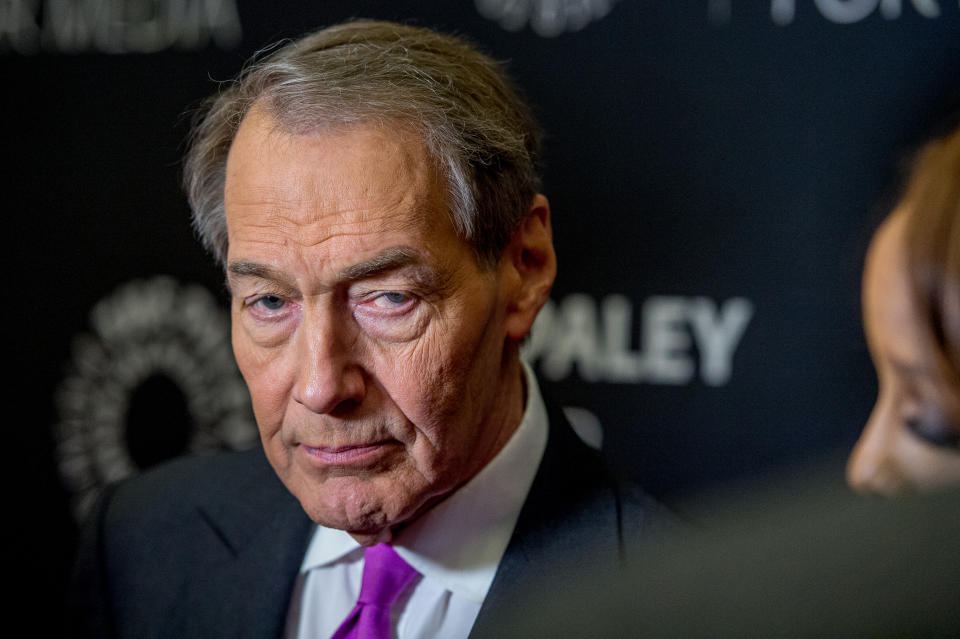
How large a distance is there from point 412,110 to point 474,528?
62cm

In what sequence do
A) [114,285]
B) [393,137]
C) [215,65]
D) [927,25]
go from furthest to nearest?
[114,285], [215,65], [927,25], [393,137]

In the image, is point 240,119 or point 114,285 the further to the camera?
point 114,285

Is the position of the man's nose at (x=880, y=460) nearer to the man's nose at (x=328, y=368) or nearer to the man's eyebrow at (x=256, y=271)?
the man's nose at (x=328, y=368)

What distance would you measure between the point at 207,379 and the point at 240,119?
121 centimetres

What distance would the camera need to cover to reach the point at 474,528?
1.33 metres

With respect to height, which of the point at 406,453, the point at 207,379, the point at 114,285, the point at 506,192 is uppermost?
the point at 506,192

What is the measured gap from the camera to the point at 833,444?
1805 mm

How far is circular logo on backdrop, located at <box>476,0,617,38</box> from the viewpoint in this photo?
1.92 m

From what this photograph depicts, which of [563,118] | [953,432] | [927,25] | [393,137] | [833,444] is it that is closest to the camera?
[953,432]

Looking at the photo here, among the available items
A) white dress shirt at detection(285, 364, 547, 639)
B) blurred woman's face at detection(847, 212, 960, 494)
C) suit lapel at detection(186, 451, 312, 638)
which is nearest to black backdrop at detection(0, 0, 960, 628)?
white dress shirt at detection(285, 364, 547, 639)

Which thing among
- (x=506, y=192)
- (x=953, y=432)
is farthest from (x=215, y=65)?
(x=953, y=432)

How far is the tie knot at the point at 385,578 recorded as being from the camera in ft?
4.27

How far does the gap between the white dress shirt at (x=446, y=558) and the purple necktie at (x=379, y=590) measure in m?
0.02

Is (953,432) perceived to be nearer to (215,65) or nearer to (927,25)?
(927,25)
